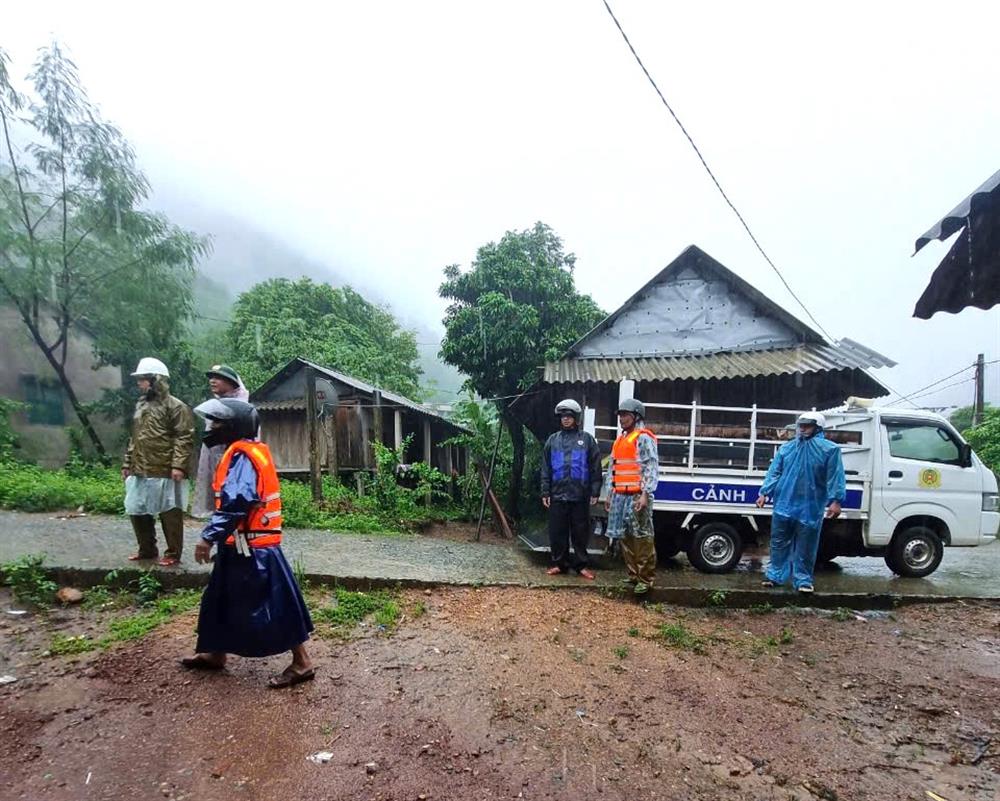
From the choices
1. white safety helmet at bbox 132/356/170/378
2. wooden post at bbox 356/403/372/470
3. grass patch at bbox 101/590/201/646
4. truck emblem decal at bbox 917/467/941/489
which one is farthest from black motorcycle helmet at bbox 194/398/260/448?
wooden post at bbox 356/403/372/470

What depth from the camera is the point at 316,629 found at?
363 centimetres

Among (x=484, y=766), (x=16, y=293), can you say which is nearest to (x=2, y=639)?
(x=484, y=766)

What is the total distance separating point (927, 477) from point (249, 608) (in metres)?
6.69

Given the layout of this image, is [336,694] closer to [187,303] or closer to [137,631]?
[137,631]

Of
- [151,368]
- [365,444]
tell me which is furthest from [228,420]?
[365,444]

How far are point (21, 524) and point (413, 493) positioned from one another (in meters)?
5.23

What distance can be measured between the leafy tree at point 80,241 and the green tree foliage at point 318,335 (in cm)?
491

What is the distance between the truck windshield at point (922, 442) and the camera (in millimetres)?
5777

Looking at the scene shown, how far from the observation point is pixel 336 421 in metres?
11.8

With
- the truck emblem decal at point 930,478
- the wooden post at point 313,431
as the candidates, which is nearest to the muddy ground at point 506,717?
the truck emblem decal at point 930,478

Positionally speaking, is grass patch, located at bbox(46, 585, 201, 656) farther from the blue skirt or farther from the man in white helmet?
the blue skirt

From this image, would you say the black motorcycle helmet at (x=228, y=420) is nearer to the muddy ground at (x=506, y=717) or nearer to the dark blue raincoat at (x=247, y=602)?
the dark blue raincoat at (x=247, y=602)

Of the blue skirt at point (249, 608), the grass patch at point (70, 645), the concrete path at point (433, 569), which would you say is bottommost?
the concrete path at point (433, 569)

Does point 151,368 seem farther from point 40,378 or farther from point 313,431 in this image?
point 40,378
